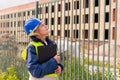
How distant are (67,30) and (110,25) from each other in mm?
1219

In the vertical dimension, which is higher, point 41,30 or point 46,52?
point 41,30

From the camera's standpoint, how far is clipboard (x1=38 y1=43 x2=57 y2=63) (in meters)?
3.96

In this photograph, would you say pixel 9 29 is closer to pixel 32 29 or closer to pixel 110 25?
pixel 110 25

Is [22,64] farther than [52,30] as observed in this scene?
Yes

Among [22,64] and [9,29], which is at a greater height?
[9,29]

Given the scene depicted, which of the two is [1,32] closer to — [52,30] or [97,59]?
[52,30]

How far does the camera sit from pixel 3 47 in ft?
33.2

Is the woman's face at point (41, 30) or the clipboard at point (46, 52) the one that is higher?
the woman's face at point (41, 30)

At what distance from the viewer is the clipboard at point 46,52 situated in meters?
3.96

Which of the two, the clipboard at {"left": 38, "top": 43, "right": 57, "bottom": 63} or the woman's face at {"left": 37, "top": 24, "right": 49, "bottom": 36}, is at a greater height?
the woman's face at {"left": 37, "top": 24, "right": 49, "bottom": 36}

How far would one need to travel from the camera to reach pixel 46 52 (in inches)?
158

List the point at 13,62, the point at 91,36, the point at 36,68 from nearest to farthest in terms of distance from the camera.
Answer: the point at 36,68
the point at 91,36
the point at 13,62

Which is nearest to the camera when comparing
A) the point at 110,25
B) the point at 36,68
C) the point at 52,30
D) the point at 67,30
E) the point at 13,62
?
the point at 36,68

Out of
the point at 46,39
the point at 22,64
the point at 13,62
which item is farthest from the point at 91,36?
the point at 13,62
